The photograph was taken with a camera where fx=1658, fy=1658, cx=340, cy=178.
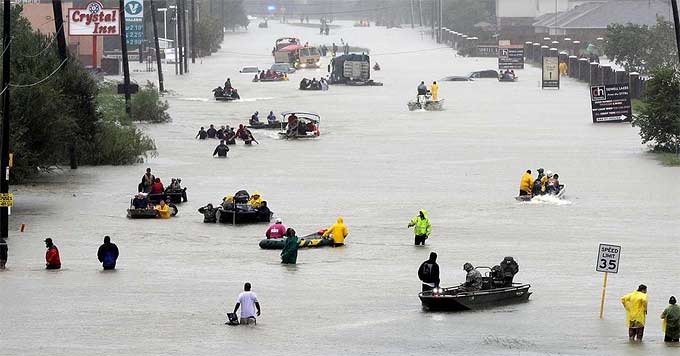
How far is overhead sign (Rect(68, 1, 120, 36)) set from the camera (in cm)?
10569

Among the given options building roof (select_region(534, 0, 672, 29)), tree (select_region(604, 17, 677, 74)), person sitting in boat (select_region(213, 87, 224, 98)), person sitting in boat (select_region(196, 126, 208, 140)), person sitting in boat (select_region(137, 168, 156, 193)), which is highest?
building roof (select_region(534, 0, 672, 29))

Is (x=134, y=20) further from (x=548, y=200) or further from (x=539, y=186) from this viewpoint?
(x=548, y=200)

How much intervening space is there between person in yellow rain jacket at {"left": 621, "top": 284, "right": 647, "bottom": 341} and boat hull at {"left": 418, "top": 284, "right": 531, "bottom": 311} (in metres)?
3.69

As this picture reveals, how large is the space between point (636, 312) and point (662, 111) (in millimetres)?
38266

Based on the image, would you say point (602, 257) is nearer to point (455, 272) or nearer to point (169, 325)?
point (455, 272)

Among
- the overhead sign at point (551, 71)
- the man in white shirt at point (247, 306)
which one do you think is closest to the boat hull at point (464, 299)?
the man in white shirt at point (247, 306)

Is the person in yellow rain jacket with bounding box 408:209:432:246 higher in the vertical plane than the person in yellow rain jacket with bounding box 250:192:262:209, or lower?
lower

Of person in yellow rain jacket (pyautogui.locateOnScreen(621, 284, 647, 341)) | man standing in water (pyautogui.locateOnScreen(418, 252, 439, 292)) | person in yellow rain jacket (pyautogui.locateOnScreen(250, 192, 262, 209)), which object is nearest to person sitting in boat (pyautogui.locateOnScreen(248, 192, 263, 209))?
person in yellow rain jacket (pyautogui.locateOnScreen(250, 192, 262, 209))

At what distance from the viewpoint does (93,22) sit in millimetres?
106188

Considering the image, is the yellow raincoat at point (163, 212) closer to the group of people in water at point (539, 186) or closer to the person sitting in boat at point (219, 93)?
the group of people in water at point (539, 186)

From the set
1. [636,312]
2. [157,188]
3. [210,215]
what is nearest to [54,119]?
[157,188]

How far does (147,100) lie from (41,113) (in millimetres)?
31527

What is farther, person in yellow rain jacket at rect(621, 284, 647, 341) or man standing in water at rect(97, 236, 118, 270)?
man standing in water at rect(97, 236, 118, 270)

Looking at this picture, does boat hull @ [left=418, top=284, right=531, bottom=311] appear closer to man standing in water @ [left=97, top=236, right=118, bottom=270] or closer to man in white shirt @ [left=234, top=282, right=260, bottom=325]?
man in white shirt @ [left=234, top=282, right=260, bottom=325]
